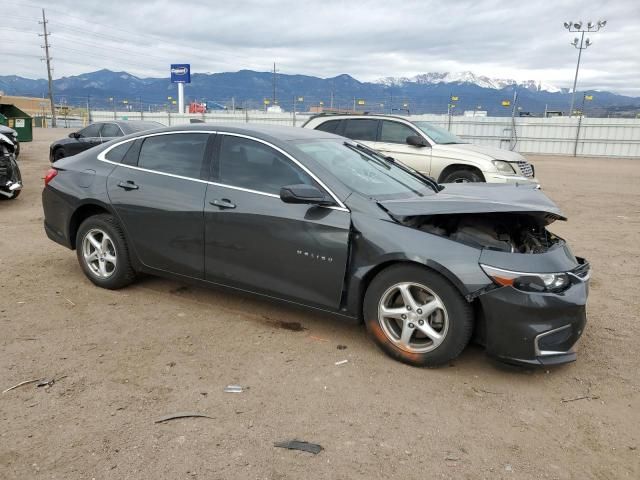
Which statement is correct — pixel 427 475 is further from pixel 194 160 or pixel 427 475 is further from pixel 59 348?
pixel 194 160

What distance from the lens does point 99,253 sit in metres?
4.81

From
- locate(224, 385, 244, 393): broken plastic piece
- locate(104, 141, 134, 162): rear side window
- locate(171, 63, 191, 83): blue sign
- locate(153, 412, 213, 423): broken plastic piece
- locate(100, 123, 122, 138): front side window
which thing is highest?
locate(171, 63, 191, 83): blue sign

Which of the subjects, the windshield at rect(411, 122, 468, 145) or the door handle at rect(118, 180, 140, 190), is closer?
the door handle at rect(118, 180, 140, 190)

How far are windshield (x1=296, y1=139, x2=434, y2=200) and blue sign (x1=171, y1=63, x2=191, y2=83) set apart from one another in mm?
50269

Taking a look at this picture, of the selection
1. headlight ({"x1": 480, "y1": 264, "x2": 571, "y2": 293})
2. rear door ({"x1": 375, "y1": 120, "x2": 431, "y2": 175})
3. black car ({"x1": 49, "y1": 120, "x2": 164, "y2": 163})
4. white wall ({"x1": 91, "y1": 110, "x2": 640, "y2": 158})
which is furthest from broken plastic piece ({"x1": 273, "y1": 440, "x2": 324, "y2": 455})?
white wall ({"x1": 91, "y1": 110, "x2": 640, "y2": 158})

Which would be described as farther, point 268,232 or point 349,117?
point 349,117

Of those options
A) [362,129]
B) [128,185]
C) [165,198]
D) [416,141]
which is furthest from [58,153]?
[165,198]

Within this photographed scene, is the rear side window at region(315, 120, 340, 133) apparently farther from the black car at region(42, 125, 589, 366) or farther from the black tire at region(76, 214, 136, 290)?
the black tire at region(76, 214, 136, 290)

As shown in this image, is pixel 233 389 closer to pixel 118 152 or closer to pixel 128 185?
pixel 128 185

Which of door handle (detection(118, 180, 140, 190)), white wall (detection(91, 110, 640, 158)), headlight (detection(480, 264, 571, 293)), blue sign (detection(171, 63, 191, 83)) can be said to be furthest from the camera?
blue sign (detection(171, 63, 191, 83))

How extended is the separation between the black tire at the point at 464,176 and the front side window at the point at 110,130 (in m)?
8.50

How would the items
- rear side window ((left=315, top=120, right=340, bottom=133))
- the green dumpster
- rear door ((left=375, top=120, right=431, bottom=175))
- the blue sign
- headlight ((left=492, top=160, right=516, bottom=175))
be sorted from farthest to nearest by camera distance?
the blue sign → the green dumpster → rear side window ((left=315, top=120, right=340, bottom=133)) → rear door ((left=375, top=120, right=431, bottom=175)) → headlight ((left=492, top=160, right=516, bottom=175))

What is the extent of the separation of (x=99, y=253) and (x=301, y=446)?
305cm

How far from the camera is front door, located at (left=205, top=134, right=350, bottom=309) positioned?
3617 millimetres
